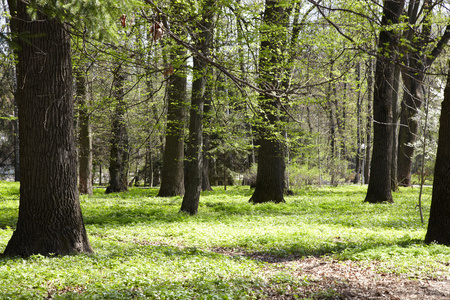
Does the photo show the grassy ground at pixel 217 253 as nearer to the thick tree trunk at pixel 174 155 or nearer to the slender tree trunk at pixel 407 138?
the thick tree trunk at pixel 174 155

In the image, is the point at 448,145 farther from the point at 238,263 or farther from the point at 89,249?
the point at 89,249

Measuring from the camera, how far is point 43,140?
5344 mm

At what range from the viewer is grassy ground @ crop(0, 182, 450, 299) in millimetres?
4293

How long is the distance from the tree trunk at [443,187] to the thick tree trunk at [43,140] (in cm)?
607

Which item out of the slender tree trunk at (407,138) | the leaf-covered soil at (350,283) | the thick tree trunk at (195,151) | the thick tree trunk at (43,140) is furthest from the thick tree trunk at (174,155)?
the slender tree trunk at (407,138)

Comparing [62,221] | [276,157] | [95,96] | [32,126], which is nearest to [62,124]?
[32,126]

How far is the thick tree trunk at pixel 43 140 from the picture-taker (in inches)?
211

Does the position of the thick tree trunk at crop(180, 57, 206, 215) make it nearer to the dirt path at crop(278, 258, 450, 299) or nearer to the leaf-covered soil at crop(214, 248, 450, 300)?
the leaf-covered soil at crop(214, 248, 450, 300)

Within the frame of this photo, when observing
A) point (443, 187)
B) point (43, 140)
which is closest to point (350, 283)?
point (443, 187)

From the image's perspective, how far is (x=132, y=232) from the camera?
8312mm

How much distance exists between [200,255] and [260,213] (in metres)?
5.35

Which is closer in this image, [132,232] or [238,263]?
[238,263]

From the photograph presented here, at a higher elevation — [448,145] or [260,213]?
[448,145]

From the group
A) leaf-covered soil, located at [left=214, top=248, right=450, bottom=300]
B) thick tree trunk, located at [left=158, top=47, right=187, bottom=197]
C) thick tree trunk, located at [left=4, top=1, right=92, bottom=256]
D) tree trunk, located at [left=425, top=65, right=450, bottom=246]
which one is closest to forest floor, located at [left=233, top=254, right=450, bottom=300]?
leaf-covered soil, located at [left=214, top=248, right=450, bottom=300]
